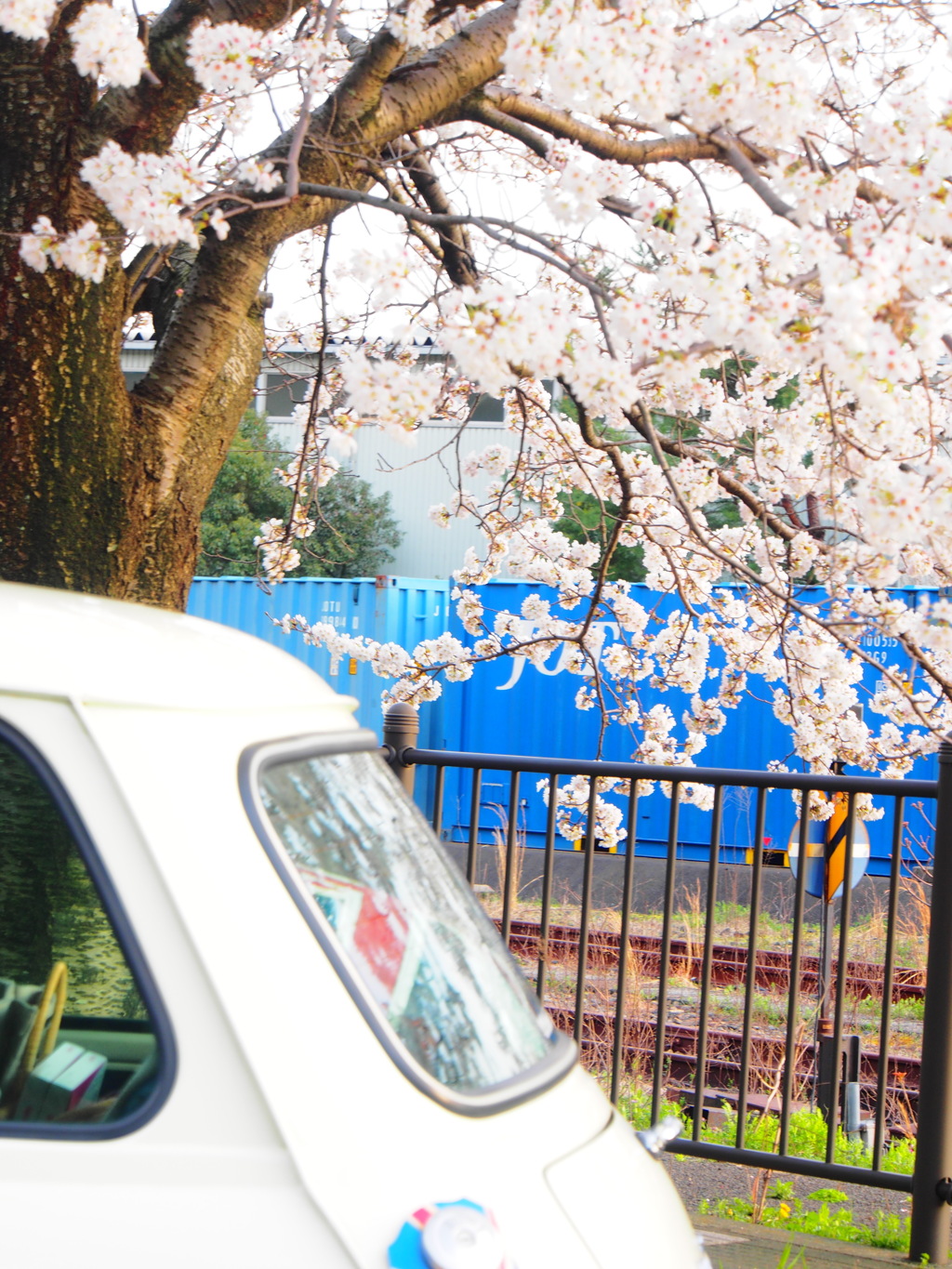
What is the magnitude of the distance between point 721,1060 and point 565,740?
8.86m

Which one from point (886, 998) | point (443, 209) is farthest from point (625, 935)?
point (443, 209)

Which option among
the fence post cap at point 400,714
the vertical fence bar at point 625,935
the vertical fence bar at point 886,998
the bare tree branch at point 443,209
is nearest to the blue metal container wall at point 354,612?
the bare tree branch at point 443,209

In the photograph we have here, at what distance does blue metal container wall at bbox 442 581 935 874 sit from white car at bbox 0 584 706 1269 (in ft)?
41.7

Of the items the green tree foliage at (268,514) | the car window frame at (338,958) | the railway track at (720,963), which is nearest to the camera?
the car window frame at (338,958)

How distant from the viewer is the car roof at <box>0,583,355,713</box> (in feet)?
4.23

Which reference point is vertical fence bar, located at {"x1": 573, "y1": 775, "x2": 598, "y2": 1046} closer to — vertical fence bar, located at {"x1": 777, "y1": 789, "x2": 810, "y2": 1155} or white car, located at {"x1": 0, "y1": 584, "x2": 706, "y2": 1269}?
vertical fence bar, located at {"x1": 777, "y1": 789, "x2": 810, "y2": 1155}

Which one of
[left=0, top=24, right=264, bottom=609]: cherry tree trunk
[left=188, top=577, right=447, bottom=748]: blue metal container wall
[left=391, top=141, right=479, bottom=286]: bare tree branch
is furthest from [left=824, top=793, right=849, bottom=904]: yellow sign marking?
[left=188, top=577, right=447, bottom=748]: blue metal container wall

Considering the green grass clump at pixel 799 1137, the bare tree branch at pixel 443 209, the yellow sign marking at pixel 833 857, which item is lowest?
the green grass clump at pixel 799 1137

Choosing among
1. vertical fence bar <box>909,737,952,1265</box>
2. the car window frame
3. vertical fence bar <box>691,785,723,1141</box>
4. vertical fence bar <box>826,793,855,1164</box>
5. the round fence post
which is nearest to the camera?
the car window frame

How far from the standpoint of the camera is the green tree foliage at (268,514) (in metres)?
25.5

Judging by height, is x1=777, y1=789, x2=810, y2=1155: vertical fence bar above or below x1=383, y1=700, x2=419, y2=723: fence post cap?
below

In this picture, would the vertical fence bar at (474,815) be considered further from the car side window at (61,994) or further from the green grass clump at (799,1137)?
the car side window at (61,994)

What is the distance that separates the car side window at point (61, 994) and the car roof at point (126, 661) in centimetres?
10

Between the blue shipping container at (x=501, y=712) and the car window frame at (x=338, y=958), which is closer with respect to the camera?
the car window frame at (x=338, y=958)
